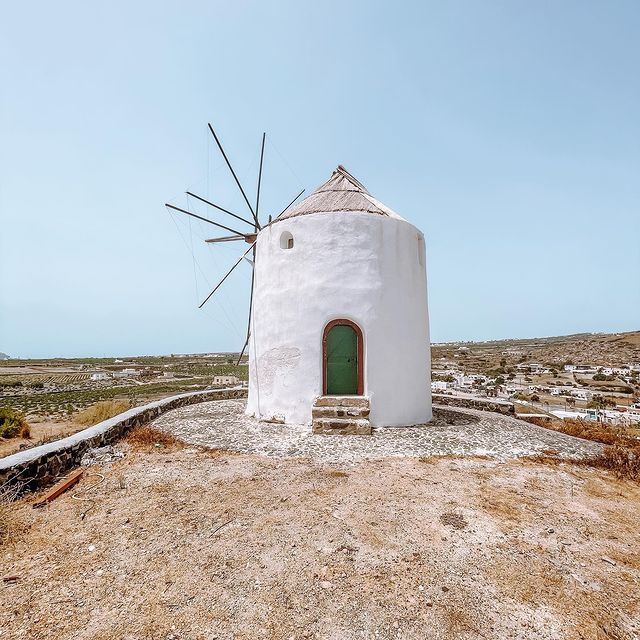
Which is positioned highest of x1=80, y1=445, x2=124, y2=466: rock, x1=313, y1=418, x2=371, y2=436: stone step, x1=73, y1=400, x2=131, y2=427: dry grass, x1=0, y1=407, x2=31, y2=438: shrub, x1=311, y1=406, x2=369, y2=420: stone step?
x1=311, y1=406, x2=369, y2=420: stone step

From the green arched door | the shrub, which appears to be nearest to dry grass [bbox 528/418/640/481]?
the green arched door

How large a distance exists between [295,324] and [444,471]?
4358mm

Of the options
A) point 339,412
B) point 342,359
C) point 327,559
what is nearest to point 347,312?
point 342,359

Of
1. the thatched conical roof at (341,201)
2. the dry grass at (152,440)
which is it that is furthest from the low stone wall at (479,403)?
the dry grass at (152,440)

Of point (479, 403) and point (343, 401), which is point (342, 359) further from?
point (479, 403)

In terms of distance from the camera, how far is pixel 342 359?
822 cm

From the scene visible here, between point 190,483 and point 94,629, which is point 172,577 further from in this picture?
point 190,483

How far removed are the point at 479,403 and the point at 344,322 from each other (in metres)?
5.20

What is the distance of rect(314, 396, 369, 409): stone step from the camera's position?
7668 mm

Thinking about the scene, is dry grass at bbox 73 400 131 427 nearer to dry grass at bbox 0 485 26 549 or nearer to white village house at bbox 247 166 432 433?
white village house at bbox 247 166 432 433

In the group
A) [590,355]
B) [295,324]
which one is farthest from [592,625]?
[590,355]

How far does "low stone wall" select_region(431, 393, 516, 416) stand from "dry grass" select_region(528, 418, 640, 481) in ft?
3.24

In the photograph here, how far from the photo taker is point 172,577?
2834 mm

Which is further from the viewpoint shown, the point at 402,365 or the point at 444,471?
the point at 402,365
